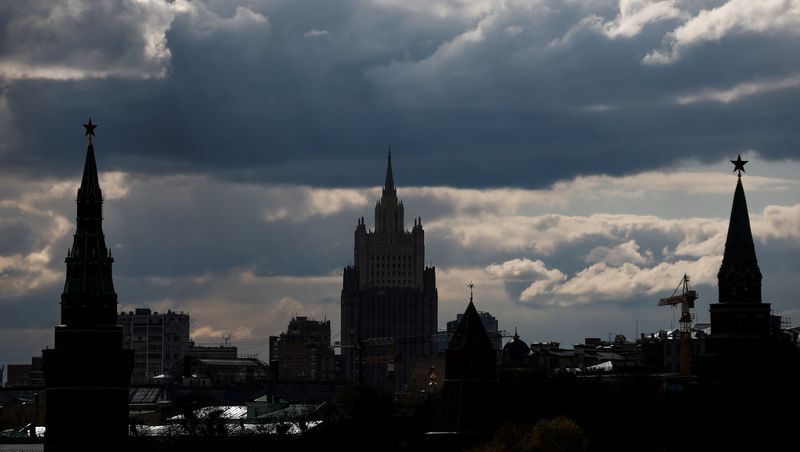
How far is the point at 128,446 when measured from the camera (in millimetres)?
189750

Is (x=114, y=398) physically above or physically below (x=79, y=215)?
below

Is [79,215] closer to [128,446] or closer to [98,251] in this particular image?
[98,251]

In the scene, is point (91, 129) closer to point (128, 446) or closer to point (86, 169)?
point (86, 169)

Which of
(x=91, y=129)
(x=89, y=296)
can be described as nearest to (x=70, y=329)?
(x=89, y=296)

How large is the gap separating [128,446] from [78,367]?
7242 mm

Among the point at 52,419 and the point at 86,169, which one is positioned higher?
the point at 86,169

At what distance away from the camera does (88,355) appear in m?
187

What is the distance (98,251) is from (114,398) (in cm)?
1088

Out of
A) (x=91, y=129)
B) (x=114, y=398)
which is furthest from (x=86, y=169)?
(x=114, y=398)

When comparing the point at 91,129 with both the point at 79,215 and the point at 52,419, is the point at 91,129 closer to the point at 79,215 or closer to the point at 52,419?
the point at 79,215

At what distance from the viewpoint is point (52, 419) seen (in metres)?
186

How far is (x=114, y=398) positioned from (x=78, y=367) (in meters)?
3.36

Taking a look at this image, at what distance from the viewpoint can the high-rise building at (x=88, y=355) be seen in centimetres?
18588

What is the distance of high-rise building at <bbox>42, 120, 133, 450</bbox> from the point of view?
610ft
